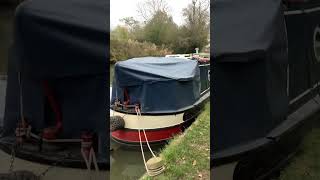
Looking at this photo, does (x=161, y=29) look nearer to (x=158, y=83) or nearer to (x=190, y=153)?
(x=158, y=83)

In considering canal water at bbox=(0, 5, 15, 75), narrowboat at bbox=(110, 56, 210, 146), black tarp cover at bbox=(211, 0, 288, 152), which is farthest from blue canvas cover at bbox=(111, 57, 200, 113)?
canal water at bbox=(0, 5, 15, 75)

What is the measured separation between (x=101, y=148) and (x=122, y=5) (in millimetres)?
519

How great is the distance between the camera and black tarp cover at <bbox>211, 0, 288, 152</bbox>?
1.22m

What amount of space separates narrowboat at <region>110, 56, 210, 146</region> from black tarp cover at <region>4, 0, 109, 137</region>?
0.19 ft

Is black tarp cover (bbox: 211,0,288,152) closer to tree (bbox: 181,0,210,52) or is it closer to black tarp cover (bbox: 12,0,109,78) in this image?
tree (bbox: 181,0,210,52)

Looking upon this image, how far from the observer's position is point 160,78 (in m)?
1.38

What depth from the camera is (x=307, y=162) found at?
144 cm

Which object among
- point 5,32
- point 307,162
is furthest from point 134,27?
point 307,162

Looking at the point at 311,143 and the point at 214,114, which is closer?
the point at 214,114

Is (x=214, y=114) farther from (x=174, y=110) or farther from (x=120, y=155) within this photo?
(x=120, y=155)

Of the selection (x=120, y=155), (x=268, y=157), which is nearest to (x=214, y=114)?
(x=268, y=157)

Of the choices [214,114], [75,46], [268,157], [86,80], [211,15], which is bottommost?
[268,157]

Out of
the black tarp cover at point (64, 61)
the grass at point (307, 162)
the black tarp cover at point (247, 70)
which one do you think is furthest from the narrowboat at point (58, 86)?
the grass at point (307, 162)

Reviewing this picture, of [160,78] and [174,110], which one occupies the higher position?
[160,78]
